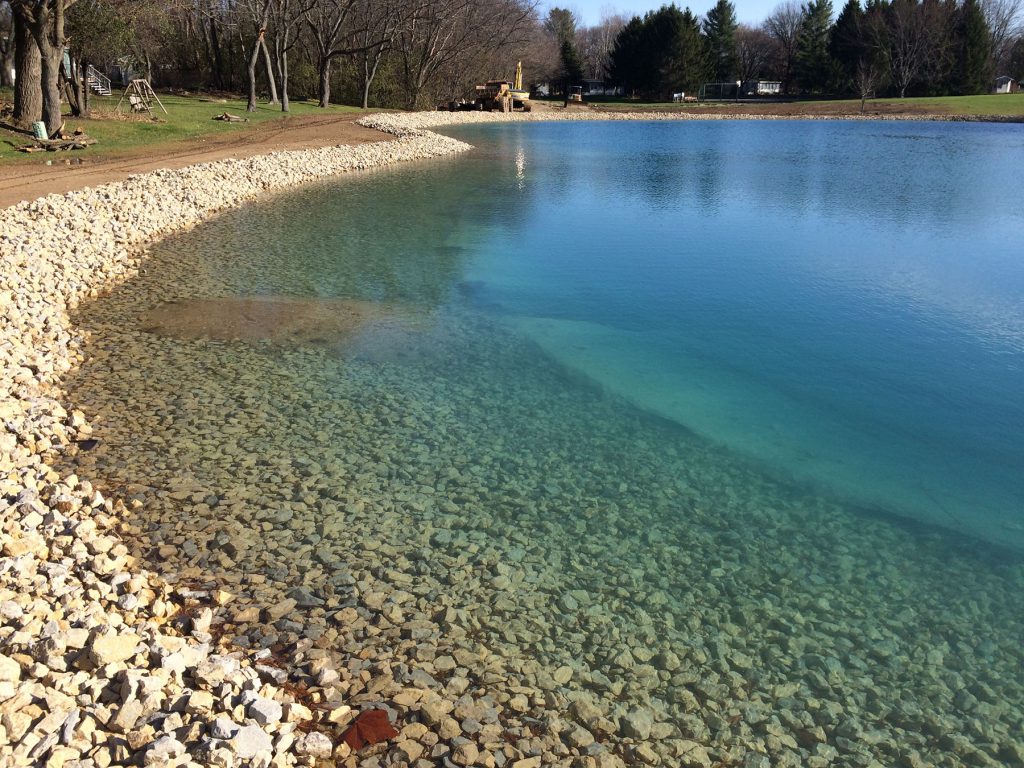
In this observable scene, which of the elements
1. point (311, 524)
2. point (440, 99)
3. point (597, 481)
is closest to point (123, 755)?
point (311, 524)

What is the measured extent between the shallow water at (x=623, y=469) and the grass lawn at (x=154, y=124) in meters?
9.71

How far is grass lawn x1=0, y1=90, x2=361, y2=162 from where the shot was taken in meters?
20.7

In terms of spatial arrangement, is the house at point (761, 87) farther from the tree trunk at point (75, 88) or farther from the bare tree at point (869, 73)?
the tree trunk at point (75, 88)

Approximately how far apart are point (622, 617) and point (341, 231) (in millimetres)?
12529

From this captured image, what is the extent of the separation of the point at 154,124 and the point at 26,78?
6.14 metres

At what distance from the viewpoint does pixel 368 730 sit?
12.4 feet

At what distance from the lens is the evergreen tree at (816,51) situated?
79312 mm

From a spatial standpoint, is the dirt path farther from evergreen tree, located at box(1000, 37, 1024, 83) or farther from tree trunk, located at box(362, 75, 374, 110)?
evergreen tree, located at box(1000, 37, 1024, 83)

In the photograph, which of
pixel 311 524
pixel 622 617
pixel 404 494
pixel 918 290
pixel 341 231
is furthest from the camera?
pixel 341 231

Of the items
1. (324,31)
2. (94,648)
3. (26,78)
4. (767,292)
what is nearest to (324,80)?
(324,31)

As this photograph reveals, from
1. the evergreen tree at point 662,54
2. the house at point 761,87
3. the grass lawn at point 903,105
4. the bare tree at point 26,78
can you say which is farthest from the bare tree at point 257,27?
the house at point 761,87

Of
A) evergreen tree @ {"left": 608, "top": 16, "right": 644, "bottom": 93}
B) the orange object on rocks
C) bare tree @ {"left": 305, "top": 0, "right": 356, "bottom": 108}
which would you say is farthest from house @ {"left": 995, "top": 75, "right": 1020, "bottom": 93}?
the orange object on rocks

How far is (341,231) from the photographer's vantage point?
15.7m

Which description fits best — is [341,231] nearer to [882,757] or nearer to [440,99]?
[882,757]
